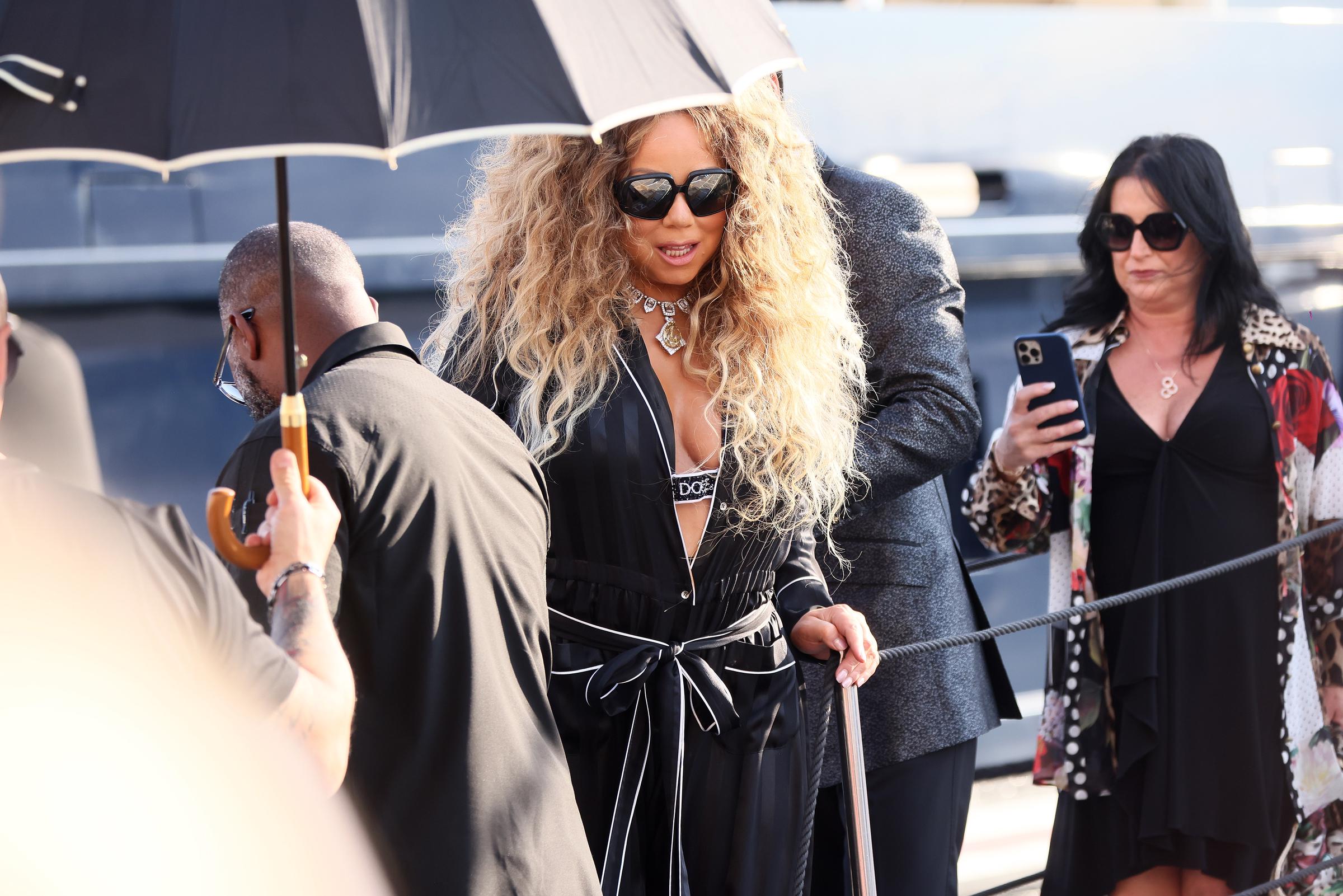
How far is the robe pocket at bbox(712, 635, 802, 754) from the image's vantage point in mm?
2189

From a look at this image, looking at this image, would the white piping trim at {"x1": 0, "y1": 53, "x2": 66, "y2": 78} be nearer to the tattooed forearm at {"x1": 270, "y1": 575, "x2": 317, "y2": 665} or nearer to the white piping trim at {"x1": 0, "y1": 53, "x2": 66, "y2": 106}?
the white piping trim at {"x1": 0, "y1": 53, "x2": 66, "y2": 106}

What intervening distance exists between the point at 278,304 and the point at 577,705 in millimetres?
724

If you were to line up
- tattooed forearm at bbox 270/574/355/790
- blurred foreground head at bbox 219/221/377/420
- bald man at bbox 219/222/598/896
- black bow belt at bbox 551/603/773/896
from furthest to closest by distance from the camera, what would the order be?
black bow belt at bbox 551/603/773/896
blurred foreground head at bbox 219/221/377/420
bald man at bbox 219/222/598/896
tattooed forearm at bbox 270/574/355/790

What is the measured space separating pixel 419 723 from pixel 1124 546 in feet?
6.06

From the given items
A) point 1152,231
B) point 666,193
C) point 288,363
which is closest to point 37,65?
point 288,363

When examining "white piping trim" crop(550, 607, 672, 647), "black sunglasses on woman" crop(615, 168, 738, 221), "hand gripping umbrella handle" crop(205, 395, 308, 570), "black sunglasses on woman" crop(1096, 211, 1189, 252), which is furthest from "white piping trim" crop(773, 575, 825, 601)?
"black sunglasses on woman" crop(1096, 211, 1189, 252)

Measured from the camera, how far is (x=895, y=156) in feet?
20.6

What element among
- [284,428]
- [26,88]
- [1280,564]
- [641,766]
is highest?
[26,88]

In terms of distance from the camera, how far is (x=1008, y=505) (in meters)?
3.11

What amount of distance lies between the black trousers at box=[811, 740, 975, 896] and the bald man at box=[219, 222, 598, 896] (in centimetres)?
89

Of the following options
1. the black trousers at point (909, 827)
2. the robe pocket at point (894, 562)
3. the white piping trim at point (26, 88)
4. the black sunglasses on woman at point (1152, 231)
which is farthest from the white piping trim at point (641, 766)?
the black sunglasses on woman at point (1152, 231)

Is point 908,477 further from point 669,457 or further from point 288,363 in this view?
point 288,363

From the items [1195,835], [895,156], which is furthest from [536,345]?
[895,156]

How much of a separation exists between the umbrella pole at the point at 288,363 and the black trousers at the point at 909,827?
53.0 inches
